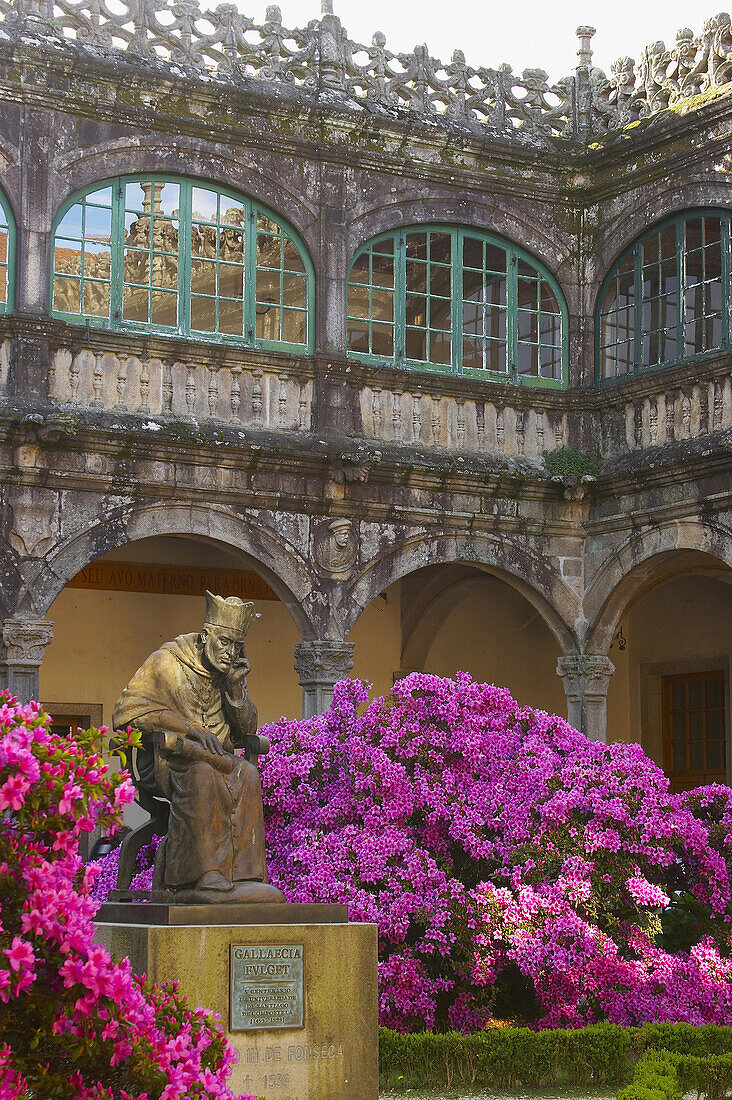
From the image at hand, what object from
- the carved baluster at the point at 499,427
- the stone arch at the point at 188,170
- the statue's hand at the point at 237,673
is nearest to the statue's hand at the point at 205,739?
the statue's hand at the point at 237,673

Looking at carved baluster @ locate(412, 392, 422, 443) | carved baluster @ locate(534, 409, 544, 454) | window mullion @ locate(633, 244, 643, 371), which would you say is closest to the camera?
carved baluster @ locate(412, 392, 422, 443)

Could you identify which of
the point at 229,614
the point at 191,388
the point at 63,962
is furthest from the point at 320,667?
the point at 63,962

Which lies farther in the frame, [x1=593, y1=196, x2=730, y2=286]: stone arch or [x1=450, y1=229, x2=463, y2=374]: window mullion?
[x1=450, y1=229, x2=463, y2=374]: window mullion

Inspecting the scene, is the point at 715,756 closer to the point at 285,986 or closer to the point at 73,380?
the point at 73,380

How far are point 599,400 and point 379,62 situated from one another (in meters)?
3.33

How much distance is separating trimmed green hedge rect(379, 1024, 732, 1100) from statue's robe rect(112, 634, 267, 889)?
1.51 metres

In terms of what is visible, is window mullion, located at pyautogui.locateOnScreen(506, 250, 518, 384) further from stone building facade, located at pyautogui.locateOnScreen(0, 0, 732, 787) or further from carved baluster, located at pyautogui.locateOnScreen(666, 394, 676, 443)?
carved baluster, located at pyautogui.locateOnScreen(666, 394, 676, 443)

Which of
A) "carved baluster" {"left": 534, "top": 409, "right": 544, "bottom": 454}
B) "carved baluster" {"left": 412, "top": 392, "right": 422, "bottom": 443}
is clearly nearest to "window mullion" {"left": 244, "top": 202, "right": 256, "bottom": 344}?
"carved baluster" {"left": 412, "top": 392, "right": 422, "bottom": 443}

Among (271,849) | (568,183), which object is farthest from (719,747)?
(271,849)

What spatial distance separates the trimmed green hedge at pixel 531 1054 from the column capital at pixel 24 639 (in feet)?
16.7

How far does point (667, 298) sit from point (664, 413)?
38.3 inches

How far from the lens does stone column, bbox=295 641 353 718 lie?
13609 millimetres

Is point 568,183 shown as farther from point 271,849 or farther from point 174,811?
point 174,811

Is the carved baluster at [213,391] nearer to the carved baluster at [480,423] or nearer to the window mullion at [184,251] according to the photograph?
the window mullion at [184,251]
